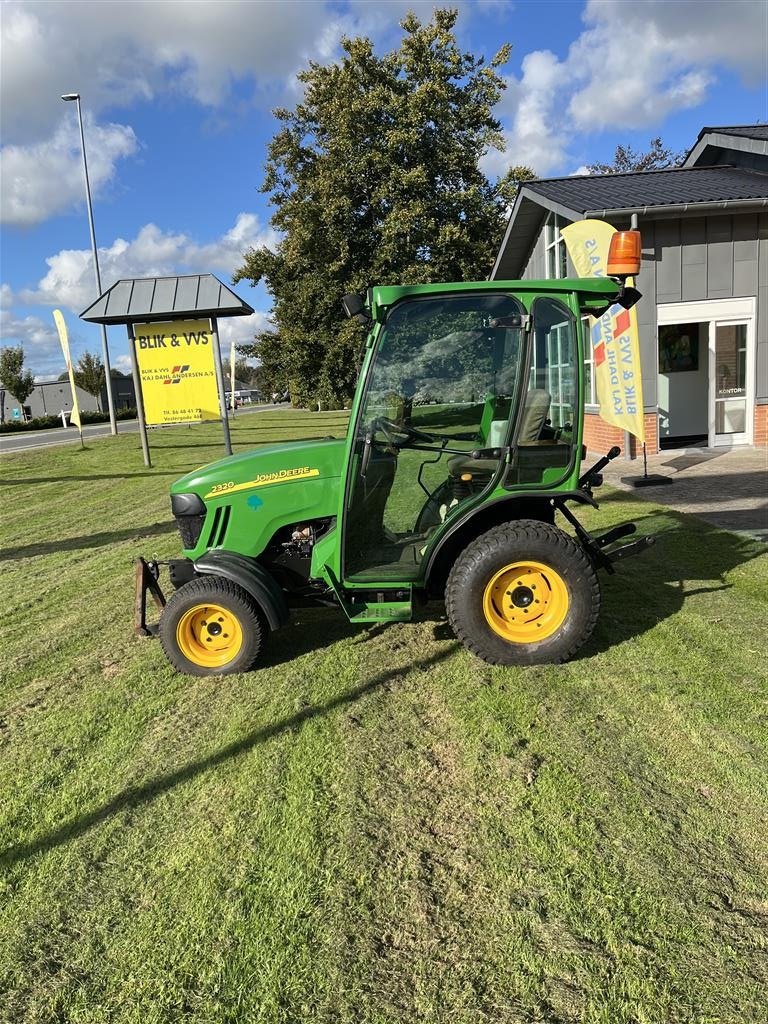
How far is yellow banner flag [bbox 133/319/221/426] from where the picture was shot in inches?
487

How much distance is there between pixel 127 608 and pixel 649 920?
174 inches

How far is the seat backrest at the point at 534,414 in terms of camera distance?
381cm

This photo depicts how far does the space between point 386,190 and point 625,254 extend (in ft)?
66.0

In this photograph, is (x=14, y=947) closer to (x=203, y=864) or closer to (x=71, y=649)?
(x=203, y=864)

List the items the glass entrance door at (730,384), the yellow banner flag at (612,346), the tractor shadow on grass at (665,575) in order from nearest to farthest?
the tractor shadow on grass at (665,575) → the yellow banner flag at (612,346) → the glass entrance door at (730,384)

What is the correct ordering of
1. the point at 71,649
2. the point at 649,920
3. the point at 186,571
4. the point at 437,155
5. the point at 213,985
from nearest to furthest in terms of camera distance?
the point at 213,985
the point at 649,920
the point at 186,571
the point at 71,649
the point at 437,155

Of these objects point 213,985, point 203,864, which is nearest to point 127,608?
point 203,864

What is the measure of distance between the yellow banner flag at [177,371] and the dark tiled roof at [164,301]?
328mm

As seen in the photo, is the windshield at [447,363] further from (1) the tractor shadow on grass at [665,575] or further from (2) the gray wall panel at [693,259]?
(2) the gray wall panel at [693,259]

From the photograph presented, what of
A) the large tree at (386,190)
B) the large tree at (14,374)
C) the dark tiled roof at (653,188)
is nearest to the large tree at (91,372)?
the large tree at (14,374)

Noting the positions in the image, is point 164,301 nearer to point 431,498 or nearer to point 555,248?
point 555,248

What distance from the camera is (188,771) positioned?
300cm

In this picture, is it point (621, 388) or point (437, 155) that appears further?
point (437, 155)

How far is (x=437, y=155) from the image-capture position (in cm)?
2262
